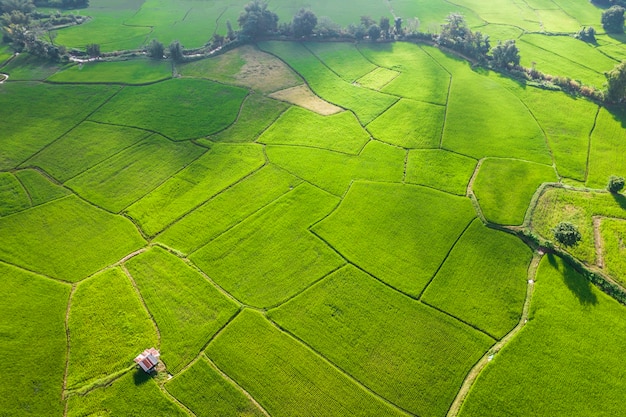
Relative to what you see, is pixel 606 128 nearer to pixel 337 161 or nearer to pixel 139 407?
pixel 337 161

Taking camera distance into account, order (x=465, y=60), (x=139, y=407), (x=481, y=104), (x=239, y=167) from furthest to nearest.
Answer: (x=465, y=60), (x=481, y=104), (x=239, y=167), (x=139, y=407)

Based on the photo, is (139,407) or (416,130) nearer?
(139,407)

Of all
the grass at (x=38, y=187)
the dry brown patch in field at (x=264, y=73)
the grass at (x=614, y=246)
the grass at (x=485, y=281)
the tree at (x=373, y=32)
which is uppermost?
the tree at (x=373, y=32)

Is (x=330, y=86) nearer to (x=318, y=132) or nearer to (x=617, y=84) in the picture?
(x=318, y=132)

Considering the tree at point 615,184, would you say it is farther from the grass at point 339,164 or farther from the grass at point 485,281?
the grass at point 339,164

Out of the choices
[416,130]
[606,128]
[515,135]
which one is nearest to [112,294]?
[416,130]


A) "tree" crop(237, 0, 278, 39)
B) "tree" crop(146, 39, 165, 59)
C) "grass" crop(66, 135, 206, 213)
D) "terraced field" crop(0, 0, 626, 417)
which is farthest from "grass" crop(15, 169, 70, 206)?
"tree" crop(237, 0, 278, 39)

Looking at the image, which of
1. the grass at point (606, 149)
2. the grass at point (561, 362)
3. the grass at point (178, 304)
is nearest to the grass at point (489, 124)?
the grass at point (606, 149)
